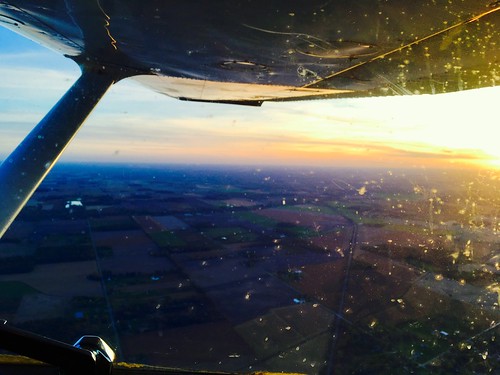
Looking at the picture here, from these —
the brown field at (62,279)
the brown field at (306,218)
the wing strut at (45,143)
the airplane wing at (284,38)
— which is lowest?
the brown field at (62,279)

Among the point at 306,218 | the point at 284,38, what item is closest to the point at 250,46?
the point at 284,38

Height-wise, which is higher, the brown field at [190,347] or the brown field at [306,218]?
the brown field at [306,218]

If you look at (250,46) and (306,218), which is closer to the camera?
(250,46)

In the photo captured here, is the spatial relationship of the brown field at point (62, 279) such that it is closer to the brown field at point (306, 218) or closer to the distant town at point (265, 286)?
the distant town at point (265, 286)

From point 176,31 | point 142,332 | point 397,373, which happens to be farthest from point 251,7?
point 142,332

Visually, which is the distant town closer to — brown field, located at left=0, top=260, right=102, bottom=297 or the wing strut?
brown field, located at left=0, top=260, right=102, bottom=297

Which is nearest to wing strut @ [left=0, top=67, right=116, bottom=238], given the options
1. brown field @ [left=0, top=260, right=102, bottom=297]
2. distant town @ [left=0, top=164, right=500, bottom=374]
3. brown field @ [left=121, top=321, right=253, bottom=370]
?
distant town @ [left=0, top=164, right=500, bottom=374]

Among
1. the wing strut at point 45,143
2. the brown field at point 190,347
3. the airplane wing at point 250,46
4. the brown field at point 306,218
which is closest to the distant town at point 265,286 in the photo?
the brown field at point 190,347

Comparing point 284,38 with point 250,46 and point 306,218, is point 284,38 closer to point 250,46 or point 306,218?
point 250,46
